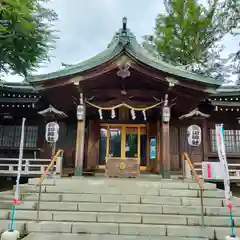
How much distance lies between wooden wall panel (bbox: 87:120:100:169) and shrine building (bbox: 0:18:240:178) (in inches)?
1.8

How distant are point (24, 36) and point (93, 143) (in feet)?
18.2

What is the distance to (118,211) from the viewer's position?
247 inches

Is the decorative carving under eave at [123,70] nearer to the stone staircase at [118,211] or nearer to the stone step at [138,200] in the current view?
the stone staircase at [118,211]

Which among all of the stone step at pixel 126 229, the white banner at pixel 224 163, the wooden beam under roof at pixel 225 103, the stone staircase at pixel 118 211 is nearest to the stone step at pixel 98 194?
the stone staircase at pixel 118 211

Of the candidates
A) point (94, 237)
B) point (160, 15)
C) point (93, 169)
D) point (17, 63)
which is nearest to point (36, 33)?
point (17, 63)

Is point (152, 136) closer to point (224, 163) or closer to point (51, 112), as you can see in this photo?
point (51, 112)

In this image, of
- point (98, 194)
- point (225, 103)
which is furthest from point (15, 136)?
point (225, 103)

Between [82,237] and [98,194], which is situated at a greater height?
[98,194]

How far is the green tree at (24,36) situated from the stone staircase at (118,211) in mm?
6208

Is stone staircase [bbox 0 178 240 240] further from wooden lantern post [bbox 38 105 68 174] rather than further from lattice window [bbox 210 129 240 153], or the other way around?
lattice window [bbox 210 129 240 153]

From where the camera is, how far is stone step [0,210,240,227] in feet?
19.2

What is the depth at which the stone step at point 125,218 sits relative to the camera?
5852 mm

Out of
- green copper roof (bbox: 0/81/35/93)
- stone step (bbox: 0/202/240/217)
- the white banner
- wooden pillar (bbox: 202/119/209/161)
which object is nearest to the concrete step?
stone step (bbox: 0/202/240/217)

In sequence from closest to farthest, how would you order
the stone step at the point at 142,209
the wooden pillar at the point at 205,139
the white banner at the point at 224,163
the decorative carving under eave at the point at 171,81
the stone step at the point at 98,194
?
the white banner at the point at 224,163 → the stone step at the point at 142,209 → the stone step at the point at 98,194 → the decorative carving under eave at the point at 171,81 → the wooden pillar at the point at 205,139
